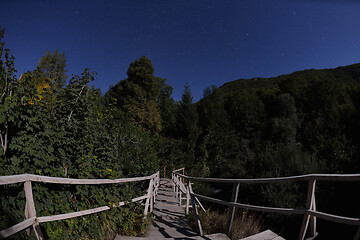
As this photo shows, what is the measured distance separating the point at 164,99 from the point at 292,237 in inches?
1078

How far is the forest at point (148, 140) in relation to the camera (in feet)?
7.77

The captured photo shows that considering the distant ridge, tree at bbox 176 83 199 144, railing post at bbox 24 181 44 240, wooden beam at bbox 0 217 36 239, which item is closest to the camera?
wooden beam at bbox 0 217 36 239

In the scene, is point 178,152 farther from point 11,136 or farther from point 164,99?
point 11,136

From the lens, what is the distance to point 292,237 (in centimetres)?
923

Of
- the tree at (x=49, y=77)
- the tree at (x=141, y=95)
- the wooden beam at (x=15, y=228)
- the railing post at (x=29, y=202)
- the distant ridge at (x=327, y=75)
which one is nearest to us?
the wooden beam at (x=15, y=228)

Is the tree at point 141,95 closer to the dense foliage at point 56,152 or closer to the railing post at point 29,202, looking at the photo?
the dense foliage at point 56,152

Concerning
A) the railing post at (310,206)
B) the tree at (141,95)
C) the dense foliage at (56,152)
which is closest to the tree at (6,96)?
the dense foliage at (56,152)

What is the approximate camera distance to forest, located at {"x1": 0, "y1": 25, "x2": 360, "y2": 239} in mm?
2367

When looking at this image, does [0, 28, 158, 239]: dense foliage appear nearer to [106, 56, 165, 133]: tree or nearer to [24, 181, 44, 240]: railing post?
[24, 181, 44, 240]: railing post

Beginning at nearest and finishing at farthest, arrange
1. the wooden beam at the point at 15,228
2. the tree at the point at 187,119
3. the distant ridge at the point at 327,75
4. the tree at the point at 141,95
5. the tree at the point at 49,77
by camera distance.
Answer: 1. the wooden beam at the point at 15,228
2. the tree at the point at 49,77
3. the tree at the point at 141,95
4. the tree at the point at 187,119
5. the distant ridge at the point at 327,75

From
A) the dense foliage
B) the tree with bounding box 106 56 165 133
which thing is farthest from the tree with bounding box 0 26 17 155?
the tree with bounding box 106 56 165 133

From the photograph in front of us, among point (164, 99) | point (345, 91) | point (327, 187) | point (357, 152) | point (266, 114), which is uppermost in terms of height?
point (164, 99)

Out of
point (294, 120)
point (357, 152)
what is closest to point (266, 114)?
point (294, 120)

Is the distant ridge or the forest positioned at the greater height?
the distant ridge
